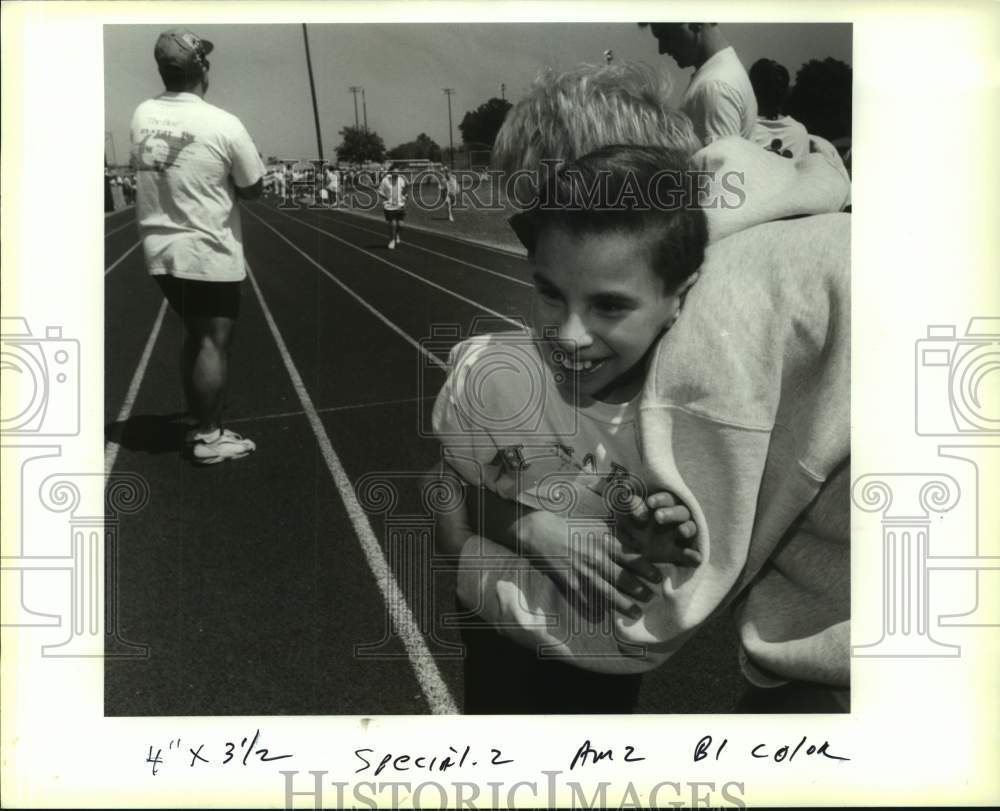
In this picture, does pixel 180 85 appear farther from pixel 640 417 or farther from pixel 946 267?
pixel 946 267

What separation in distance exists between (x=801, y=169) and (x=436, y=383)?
0.91 m

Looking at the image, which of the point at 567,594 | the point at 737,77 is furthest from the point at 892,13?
the point at 567,594

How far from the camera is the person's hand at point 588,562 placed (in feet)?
7.73

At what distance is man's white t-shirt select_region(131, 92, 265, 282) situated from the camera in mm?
2438

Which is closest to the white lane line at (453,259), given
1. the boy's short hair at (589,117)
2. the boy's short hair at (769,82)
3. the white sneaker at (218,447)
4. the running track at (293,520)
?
the running track at (293,520)

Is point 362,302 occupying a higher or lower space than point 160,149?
lower

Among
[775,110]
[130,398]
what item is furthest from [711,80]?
[130,398]

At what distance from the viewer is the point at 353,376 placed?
246 cm

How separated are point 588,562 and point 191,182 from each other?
4.03 ft

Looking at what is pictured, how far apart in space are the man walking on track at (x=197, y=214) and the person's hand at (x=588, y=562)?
690 millimetres

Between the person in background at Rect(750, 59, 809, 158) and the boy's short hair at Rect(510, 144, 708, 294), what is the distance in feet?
0.76

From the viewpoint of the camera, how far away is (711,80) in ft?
7.75

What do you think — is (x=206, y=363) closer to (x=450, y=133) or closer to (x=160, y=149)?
(x=160, y=149)

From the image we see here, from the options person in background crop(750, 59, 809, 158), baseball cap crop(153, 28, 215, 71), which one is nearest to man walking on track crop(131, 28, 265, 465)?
baseball cap crop(153, 28, 215, 71)
